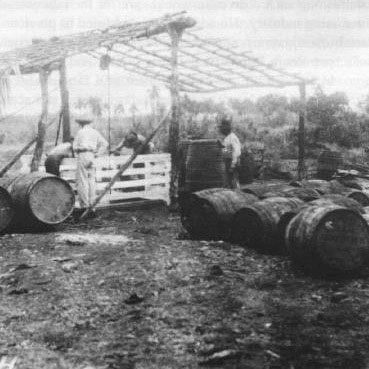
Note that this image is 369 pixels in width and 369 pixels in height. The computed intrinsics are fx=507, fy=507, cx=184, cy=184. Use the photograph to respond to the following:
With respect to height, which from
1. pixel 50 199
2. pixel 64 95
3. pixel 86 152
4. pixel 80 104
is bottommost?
pixel 50 199

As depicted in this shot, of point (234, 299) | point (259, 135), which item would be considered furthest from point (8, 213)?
point (259, 135)

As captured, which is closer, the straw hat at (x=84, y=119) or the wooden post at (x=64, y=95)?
the straw hat at (x=84, y=119)

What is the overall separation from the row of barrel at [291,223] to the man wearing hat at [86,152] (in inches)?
111

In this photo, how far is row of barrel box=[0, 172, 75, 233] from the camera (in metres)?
8.86

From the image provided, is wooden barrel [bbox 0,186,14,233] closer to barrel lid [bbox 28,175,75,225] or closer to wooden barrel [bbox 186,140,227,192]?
barrel lid [bbox 28,175,75,225]

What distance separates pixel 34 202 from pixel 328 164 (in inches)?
376

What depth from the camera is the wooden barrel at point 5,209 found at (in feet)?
28.7

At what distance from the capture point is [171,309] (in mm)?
5375

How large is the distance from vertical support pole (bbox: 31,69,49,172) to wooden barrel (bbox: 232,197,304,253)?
5772 mm

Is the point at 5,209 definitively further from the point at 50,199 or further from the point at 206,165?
the point at 206,165

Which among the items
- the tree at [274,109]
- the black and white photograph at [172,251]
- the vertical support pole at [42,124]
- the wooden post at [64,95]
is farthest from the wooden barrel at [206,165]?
the tree at [274,109]

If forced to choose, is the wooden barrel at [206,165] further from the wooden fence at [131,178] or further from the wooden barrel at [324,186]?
the wooden fence at [131,178]

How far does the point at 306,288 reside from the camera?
6023 mm

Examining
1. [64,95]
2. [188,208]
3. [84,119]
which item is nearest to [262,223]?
[188,208]
